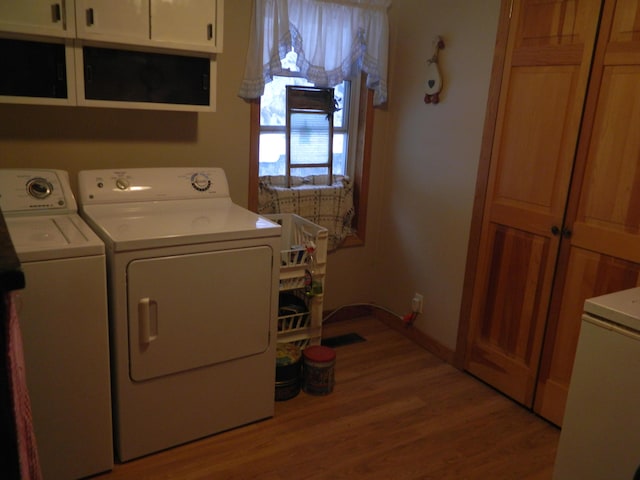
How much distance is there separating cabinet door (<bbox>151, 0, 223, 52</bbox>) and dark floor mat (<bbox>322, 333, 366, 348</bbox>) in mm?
1812

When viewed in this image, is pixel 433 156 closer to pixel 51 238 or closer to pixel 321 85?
pixel 321 85

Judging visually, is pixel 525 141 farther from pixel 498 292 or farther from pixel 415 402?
pixel 415 402

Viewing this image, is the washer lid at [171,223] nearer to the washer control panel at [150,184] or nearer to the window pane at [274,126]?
the washer control panel at [150,184]

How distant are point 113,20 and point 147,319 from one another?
1.24 m

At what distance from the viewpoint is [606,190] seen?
2.24 meters

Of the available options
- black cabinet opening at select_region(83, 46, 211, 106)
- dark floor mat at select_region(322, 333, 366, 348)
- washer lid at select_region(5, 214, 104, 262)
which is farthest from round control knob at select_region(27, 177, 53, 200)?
dark floor mat at select_region(322, 333, 366, 348)

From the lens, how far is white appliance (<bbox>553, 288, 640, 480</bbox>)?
1539 millimetres

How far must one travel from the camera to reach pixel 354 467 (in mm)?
2184

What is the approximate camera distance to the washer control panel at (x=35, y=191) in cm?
217

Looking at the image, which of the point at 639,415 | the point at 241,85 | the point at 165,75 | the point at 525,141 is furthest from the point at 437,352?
the point at 165,75

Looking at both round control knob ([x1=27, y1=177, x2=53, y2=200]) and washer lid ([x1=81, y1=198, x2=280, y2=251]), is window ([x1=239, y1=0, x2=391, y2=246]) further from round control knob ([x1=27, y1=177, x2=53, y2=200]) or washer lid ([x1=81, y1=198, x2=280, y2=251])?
round control knob ([x1=27, y1=177, x2=53, y2=200])

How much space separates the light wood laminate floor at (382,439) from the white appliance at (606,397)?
1.90ft

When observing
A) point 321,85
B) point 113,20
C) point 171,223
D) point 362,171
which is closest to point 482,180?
point 362,171

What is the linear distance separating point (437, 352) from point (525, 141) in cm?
135
